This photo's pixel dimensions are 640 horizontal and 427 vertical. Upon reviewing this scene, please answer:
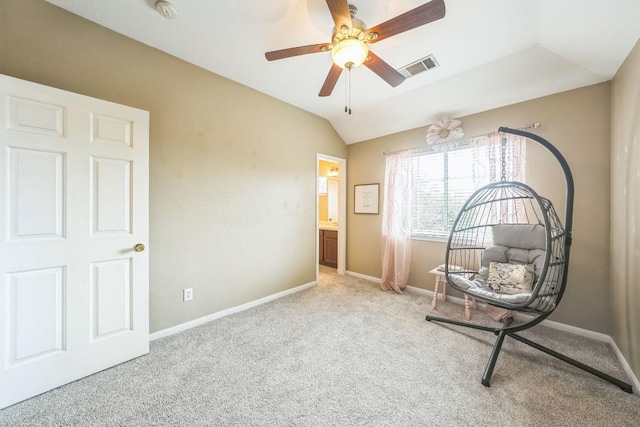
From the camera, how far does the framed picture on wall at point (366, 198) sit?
3945 mm

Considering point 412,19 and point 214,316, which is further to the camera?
point 214,316

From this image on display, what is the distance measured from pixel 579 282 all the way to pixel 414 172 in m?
2.10

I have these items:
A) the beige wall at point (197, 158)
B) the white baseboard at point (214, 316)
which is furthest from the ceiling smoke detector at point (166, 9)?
the white baseboard at point (214, 316)

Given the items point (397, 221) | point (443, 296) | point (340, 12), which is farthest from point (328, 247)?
point (340, 12)

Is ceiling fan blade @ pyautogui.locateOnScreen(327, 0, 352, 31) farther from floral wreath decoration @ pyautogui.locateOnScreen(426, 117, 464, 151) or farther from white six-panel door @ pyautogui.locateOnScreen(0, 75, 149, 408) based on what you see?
floral wreath decoration @ pyautogui.locateOnScreen(426, 117, 464, 151)

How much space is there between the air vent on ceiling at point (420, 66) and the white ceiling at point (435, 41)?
2.5 inches

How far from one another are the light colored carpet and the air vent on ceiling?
270 centimetres

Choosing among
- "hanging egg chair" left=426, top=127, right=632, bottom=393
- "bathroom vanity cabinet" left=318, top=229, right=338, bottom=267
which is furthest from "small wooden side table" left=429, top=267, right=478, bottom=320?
"bathroom vanity cabinet" left=318, top=229, right=338, bottom=267

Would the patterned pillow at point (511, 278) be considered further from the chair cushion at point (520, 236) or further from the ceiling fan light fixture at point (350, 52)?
the ceiling fan light fixture at point (350, 52)

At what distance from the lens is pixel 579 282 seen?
2.33 meters

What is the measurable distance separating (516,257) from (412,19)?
7.41ft

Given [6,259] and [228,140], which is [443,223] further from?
[6,259]

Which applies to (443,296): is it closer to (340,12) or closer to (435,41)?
(435,41)

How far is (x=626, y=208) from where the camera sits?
1.86 metres
